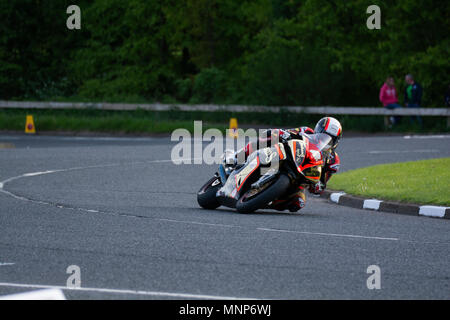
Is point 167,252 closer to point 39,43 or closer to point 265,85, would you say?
point 265,85

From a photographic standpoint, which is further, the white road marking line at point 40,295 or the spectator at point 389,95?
the spectator at point 389,95

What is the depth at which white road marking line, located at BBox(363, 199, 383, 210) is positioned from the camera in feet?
45.2

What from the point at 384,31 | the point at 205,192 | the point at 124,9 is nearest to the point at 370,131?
the point at 384,31

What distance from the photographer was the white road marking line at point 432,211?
12.8 meters

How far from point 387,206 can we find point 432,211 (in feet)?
2.98

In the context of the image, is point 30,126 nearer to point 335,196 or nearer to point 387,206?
point 335,196

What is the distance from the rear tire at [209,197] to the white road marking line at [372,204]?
238 cm

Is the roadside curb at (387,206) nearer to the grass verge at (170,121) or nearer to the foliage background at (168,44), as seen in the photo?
the grass verge at (170,121)

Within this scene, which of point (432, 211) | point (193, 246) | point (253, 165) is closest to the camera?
point (193, 246)

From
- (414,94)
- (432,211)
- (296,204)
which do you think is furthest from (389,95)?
(296,204)

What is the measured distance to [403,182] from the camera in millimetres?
15594

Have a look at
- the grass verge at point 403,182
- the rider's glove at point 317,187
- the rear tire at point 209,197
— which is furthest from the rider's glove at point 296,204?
the grass verge at point 403,182

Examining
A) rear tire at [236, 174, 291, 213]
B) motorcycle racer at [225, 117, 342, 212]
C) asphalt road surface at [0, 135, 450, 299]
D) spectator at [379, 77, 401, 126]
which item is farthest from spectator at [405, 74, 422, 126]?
rear tire at [236, 174, 291, 213]

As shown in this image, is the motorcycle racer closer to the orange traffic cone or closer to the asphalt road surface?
the asphalt road surface
